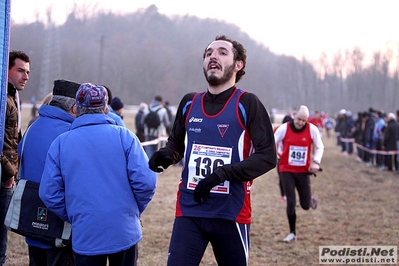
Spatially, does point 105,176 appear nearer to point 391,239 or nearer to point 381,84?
point 391,239

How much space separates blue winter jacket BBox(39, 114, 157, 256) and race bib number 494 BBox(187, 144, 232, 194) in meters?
0.32

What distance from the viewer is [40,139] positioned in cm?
410


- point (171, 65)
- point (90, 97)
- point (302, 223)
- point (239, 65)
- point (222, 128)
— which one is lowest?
point (302, 223)

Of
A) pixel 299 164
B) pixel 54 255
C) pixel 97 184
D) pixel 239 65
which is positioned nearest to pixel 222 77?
pixel 239 65

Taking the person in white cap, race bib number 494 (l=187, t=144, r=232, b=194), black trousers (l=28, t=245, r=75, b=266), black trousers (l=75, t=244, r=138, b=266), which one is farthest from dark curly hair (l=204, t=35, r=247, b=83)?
the person in white cap

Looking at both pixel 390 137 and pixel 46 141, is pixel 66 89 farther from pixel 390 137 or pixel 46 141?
pixel 390 137

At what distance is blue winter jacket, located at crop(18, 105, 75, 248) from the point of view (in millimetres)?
4070

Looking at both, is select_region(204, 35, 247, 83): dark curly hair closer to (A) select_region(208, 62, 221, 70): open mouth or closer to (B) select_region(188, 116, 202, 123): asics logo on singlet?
(A) select_region(208, 62, 221, 70): open mouth

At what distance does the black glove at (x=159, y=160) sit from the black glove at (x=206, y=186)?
13.8 inches

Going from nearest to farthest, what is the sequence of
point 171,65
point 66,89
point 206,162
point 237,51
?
point 206,162 → point 237,51 → point 66,89 → point 171,65

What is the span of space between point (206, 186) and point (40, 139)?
59.4 inches

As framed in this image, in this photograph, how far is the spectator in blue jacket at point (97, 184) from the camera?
11.3 ft

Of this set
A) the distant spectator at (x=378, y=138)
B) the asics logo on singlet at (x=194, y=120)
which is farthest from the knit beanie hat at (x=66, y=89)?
the distant spectator at (x=378, y=138)

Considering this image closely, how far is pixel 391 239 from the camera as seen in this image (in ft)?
26.7
